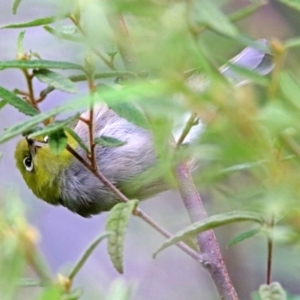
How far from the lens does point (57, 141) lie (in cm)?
63

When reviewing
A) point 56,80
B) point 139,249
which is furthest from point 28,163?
point 56,80

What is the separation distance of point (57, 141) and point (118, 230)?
0.37 ft

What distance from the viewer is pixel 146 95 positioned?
34 centimetres

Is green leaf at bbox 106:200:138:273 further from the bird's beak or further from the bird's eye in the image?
the bird's eye

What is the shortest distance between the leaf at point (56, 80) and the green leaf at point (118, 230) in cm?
12

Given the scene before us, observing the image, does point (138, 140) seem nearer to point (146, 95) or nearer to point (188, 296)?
point (188, 296)

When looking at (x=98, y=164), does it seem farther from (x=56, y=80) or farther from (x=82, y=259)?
(x=82, y=259)

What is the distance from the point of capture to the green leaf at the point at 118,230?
567mm

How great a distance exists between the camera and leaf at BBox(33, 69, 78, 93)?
62 centimetres

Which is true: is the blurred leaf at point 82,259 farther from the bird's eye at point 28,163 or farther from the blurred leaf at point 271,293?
the bird's eye at point 28,163

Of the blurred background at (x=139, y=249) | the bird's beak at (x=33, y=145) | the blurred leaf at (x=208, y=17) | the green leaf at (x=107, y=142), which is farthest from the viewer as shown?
the bird's beak at (x=33, y=145)

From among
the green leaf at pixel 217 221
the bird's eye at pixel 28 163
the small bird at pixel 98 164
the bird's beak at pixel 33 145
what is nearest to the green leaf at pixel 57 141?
the green leaf at pixel 217 221

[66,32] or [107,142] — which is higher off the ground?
[66,32]

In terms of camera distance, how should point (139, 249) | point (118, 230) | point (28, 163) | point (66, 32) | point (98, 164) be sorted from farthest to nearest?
point (139, 249), point (28, 163), point (98, 164), point (66, 32), point (118, 230)
